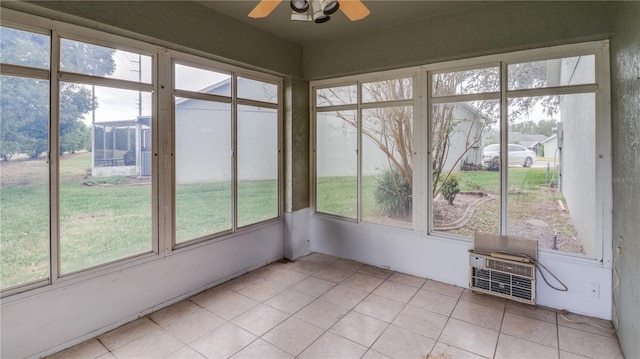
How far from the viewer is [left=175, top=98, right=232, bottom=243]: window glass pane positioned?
9.95 ft

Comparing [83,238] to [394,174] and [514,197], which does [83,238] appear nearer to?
[394,174]

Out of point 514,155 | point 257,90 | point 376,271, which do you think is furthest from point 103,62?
point 514,155

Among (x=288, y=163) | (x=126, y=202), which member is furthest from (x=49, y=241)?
(x=288, y=163)

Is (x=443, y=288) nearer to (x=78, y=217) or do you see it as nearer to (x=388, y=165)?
(x=388, y=165)

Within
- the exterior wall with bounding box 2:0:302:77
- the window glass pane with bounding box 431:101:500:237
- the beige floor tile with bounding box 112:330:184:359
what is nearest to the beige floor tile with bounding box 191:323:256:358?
the beige floor tile with bounding box 112:330:184:359

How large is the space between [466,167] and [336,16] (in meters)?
2.21

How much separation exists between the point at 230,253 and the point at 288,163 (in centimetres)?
141

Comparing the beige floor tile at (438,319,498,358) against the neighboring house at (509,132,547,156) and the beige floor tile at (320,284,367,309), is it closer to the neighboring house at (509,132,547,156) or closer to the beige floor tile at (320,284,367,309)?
the beige floor tile at (320,284,367,309)

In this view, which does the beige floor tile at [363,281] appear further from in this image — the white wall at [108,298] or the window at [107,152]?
the window at [107,152]

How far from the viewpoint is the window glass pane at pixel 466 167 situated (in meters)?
3.13

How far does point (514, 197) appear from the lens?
3037 mm

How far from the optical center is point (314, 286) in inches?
131

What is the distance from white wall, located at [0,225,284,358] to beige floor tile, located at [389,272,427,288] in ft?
5.99

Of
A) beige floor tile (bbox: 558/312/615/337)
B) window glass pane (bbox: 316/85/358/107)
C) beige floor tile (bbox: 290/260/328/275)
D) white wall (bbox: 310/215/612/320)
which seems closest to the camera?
beige floor tile (bbox: 558/312/615/337)
